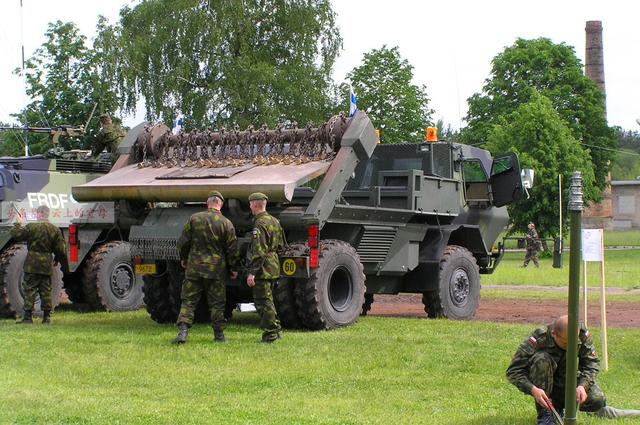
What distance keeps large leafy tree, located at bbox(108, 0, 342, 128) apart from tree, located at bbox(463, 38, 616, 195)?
20.2 meters

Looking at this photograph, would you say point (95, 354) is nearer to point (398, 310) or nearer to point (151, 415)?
point (151, 415)

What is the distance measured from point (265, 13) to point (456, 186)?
24.7 meters

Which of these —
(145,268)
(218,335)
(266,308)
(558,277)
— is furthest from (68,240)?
(558,277)

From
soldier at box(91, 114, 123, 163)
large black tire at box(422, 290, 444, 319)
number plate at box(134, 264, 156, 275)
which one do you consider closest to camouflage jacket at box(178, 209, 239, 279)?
number plate at box(134, 264, 156, 275)

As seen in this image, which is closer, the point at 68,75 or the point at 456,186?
the point at 456,186

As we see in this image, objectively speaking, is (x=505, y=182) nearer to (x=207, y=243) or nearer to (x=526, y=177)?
(x=526, y=177)

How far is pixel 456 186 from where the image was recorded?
17.0 m

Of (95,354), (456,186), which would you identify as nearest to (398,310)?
(456,186)

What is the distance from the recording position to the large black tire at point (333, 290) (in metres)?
13.8

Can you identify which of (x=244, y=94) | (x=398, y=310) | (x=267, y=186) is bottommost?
(x=398, y=310)

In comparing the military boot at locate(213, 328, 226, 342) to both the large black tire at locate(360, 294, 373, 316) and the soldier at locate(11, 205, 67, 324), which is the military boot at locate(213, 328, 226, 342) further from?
the large black tire at locate(360, 294, 373, 316)

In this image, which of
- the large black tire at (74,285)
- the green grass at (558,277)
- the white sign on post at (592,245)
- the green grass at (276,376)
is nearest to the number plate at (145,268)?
the green grass at (276,376)

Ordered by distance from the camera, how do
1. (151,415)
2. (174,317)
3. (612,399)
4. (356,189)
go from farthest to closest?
(356,189)
(174,317)
(612,399)
(151,415)

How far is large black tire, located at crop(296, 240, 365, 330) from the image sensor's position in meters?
13.8
